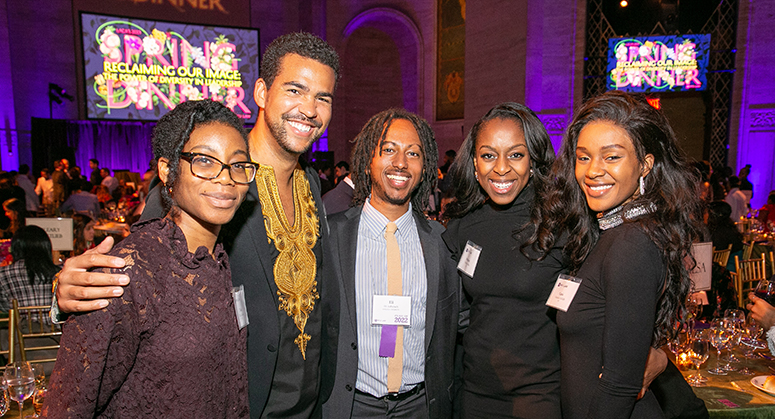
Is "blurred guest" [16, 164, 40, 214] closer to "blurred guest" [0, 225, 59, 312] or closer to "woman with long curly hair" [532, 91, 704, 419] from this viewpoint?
"blurred guest" [0, 225, 59, 312]

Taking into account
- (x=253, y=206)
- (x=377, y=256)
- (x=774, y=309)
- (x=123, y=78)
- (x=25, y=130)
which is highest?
(x=123, y=78)

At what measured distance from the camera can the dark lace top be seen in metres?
1.10

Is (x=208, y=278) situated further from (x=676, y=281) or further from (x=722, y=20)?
(x=722, y=20)

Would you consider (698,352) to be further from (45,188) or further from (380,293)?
(45,188)

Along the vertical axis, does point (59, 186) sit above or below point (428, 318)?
above

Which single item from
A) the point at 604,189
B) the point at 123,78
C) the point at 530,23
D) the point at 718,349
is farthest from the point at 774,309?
the point at 123,78

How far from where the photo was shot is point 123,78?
13.5 meters

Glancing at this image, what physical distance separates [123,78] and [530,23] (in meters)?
11.9

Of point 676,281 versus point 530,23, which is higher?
point 530,23

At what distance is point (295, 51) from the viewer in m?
1.90

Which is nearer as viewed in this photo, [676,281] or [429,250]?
[676,281]

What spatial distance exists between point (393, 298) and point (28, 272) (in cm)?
319

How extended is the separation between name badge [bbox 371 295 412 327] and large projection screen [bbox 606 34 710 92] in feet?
33.3

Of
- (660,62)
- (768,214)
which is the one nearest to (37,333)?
(768,214)
